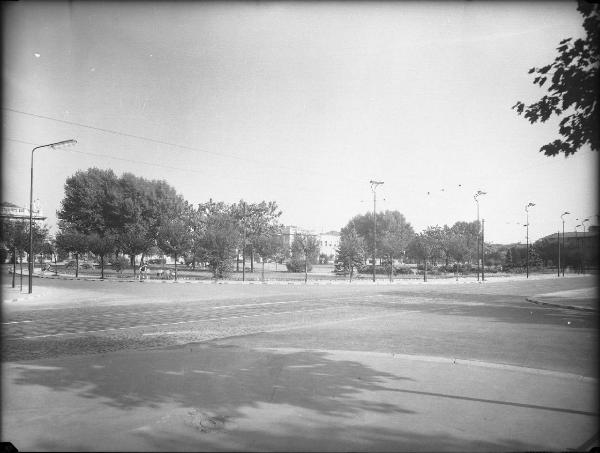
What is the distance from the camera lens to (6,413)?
4.64 m

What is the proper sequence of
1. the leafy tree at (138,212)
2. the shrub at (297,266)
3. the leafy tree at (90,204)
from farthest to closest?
the shrub at (297,266) < the leafy tree at (90,204) < the leafy tree at (138,212)

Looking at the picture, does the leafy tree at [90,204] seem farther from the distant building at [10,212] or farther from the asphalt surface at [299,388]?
the asphalt surface at [299,388]

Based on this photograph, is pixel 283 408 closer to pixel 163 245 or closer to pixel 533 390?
pixel 533 390

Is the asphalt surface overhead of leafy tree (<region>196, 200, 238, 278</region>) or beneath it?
beneath

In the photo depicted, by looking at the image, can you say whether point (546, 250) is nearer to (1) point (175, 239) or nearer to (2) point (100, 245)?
(1) point (175, 239)

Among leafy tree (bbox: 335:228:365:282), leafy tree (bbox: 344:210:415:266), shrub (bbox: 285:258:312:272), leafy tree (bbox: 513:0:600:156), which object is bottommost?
shrub (bbox: 285:258:312:272)

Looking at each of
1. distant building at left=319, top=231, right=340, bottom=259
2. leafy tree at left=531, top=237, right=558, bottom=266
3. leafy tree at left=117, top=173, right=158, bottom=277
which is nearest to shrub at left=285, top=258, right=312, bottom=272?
leafy tree at left=117, top=173, right=158, bottom=277

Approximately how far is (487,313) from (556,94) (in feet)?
38.6

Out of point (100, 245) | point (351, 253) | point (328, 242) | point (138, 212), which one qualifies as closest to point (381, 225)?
point (351, 253)

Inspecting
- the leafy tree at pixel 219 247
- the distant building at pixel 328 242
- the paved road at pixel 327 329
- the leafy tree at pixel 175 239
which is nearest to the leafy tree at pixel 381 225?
the leafy tree at pixel 219 247

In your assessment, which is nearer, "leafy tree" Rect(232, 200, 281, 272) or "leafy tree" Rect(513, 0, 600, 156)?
"leafy tree" Rect(513, 0, 600, 156)

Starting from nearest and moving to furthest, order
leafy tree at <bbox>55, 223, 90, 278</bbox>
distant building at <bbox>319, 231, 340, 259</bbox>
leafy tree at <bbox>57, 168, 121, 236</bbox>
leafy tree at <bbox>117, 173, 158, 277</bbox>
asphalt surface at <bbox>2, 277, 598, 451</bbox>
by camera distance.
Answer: asphalt surface at <bbox>2, 277, 598, 451</bbox> → leafy tree at <bbox>55, 223, 90, 278</bbox> → leafy tree at <bbox>117, 173, 158, 277</bbox> → leafy tree at <bbox>57, 168, 121, 236</bbox> → distant building at <bbox>319, 231, 340, 259</bbox>

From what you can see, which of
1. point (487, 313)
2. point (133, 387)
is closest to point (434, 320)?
point (487, 313)

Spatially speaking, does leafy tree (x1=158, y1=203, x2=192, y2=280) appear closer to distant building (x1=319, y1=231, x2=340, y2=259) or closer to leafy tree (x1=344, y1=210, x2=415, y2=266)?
leafy tree (x1=344, y1=210, x2=415, y2=266)
